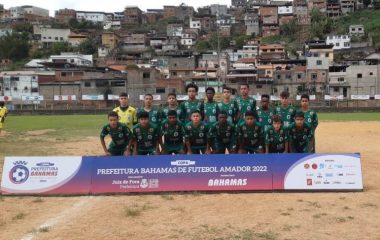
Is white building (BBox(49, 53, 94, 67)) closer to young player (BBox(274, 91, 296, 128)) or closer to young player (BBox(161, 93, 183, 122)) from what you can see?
young player (BBox(161, 93, 183, 122))

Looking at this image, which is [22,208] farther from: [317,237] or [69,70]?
[69,70]

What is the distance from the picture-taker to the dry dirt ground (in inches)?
241

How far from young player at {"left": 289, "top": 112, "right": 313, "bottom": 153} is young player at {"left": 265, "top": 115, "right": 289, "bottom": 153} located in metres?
0.13

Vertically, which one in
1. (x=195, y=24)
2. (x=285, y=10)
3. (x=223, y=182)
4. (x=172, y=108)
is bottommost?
(x=223, y=182)

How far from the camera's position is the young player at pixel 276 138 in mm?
9688

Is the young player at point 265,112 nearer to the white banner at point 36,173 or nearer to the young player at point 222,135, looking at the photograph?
the young player at point 222,135

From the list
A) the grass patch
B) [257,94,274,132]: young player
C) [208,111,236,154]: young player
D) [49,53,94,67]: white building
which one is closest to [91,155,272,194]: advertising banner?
[208,111,236,154]: young player

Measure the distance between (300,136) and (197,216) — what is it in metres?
3.65

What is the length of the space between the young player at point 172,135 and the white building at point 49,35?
5022 inches

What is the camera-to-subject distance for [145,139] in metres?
9.67

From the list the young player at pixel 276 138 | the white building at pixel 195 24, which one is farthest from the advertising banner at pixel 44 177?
the white building at pixel 195 24

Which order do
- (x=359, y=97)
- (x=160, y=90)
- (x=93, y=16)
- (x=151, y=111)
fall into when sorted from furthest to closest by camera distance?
→ (x=93, y=16) < (x=160, y=90) < (x=359, y=97) < (x=151, y=111)

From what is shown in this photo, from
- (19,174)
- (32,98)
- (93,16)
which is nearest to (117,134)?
(19,174)

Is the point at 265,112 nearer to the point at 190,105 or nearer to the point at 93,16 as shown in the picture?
the point at 190,105
